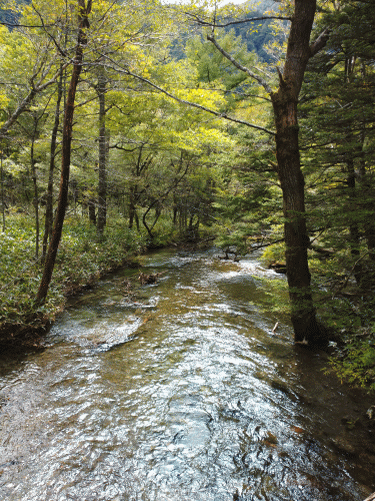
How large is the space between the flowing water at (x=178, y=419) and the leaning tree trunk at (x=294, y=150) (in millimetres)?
1463

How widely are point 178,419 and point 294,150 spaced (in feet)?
14.8

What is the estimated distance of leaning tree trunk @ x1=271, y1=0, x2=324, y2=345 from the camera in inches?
170

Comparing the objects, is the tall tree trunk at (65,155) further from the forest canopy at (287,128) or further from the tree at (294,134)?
the tree at (294,134)

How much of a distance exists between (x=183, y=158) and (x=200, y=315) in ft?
41.1

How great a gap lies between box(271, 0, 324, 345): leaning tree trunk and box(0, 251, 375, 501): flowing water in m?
1.46

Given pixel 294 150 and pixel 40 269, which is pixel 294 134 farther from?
pixel 40 269

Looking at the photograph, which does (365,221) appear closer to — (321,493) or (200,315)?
(321,493)

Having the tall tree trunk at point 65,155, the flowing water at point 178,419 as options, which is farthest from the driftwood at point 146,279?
the tall tree trunk at point 65,155

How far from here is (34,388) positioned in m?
4.16

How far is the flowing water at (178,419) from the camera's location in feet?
9.02

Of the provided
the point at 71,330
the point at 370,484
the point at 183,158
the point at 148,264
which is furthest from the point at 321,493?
the point at 183,158

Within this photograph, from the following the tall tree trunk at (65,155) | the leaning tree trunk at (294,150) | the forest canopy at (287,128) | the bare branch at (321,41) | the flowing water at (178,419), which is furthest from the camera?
the tall tree trunk at (65,155)

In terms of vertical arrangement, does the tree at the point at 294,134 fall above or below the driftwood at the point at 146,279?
above

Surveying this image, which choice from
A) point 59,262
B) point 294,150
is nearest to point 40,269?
point 59,262
